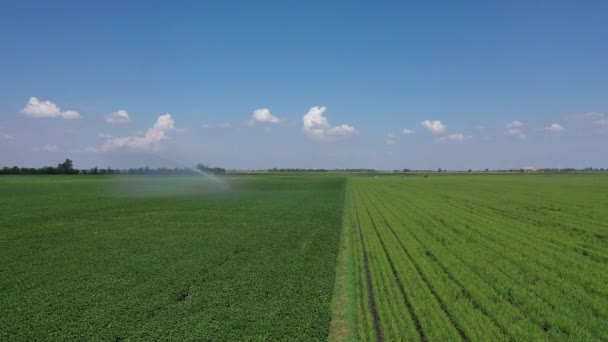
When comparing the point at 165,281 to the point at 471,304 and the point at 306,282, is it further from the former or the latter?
the point at 471,304

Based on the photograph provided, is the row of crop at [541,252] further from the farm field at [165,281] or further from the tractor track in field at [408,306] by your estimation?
the farm field at [165,281]

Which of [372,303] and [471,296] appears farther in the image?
[471,296]

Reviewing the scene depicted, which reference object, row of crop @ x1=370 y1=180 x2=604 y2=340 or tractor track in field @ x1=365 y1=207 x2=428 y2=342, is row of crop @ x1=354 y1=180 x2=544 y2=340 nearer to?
row of crop @ x1=370 y1=180 x2=604 y2=340

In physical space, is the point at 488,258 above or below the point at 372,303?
above

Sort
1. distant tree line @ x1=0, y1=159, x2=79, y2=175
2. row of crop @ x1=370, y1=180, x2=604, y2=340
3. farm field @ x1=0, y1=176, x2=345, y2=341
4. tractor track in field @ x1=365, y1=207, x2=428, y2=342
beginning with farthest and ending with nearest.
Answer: distant tree line @ x1=0, y1=159, x2=79, y2=175 < row of crop @ x1=370, y1=180, x2=604, y2=340 < farm field @ x1=0, y1=176, x2=345, y2=341 < tractor track in field @ x1=365, y1=207, x2=428, y2=342

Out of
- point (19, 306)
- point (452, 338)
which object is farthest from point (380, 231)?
point (19, 306)

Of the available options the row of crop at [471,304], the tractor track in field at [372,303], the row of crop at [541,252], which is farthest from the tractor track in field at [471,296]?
the tractor track in field at [372,303]

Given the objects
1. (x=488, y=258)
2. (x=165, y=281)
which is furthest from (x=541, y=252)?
Result: (x=165, y=281)

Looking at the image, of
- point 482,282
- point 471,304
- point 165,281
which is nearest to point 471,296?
point 471,304

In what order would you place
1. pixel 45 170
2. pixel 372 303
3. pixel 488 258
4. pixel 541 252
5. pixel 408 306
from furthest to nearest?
pixel 45 170 → pixel 541 252 → pixel 488 258 → pixel 372 303 → pixel 408 306

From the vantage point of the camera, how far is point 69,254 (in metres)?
13.1

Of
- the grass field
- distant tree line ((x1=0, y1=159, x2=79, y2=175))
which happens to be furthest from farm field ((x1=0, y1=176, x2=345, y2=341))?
distant tree line ((x1=0, y1=159, x2=79, y2=175))

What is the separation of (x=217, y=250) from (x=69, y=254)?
17.4ft

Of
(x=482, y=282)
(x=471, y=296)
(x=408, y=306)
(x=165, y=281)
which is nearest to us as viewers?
(x=408, y=306)
